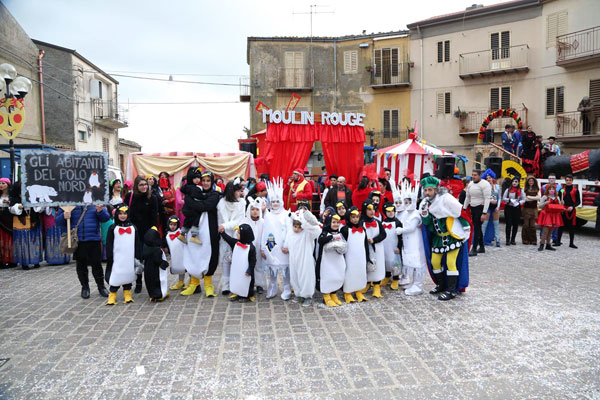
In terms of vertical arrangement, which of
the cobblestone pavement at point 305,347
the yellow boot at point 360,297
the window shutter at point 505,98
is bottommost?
the cobblestone pavement at point 305,347

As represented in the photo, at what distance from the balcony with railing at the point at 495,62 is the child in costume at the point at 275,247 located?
20548 millimetres

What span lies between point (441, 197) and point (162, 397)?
414cm

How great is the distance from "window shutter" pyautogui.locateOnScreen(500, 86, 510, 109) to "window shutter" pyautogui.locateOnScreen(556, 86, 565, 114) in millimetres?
2317

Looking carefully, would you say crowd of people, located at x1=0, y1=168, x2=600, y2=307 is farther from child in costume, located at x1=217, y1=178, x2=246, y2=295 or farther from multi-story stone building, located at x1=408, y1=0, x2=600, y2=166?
multi-story stone building, located at x1=408, y1=0, x2=600, y2=166

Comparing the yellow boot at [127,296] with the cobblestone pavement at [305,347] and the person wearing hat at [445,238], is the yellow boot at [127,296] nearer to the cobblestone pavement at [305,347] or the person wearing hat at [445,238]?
the cobblestone pavement at [305,347]

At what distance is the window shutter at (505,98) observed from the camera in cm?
2219

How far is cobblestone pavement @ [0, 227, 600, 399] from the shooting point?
3.33 m

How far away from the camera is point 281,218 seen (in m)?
5.88

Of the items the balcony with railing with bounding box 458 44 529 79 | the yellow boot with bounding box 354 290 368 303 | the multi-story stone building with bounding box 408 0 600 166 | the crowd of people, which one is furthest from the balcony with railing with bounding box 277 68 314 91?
the yellow boot with bounding box 354 290 368 303

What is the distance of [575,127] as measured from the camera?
19.6 m

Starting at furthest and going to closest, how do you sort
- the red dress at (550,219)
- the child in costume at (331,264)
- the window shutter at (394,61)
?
the window shutter at (394,61) → the red dress at (550,219) → the child in costume at (331,264)

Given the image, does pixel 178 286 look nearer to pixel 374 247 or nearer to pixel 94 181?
pixel 94 181

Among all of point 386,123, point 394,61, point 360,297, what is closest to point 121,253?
point 360,297

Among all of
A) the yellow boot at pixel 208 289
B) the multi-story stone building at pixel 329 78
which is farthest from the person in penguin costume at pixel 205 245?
the multi-story stone building at pixel 329 78
